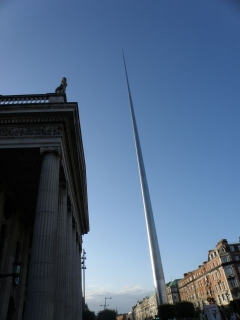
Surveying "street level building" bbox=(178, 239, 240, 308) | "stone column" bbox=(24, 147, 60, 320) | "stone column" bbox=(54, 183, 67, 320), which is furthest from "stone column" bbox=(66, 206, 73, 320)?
"street level building" bbox=(178, 239, 240, 308)

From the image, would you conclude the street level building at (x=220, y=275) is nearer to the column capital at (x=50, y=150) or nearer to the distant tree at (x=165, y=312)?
the distant tree at (x=165, y=312)

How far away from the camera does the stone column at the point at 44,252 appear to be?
11742 millimetres

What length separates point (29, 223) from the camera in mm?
26172

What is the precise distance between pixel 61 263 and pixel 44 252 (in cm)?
502

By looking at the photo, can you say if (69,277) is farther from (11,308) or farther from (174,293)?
(174,293)

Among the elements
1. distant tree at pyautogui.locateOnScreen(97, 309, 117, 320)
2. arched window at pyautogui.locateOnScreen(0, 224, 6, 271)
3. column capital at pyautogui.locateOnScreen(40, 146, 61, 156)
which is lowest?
arched window at pyautogui.locateOnScreen(0, 224, 6, 271)

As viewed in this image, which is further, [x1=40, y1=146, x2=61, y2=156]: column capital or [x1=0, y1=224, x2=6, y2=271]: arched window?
[x1=0, y1=224, x2=6, y2=271]: arched window

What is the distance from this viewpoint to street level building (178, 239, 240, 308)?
266 ft

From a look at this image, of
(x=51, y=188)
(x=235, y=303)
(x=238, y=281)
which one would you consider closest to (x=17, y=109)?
(x=51, y=188)

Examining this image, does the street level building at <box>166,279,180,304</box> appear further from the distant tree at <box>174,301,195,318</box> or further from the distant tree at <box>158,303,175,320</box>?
the distant tree at <box>158,303,175,320</box>

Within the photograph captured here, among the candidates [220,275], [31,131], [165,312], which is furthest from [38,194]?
[220,275]

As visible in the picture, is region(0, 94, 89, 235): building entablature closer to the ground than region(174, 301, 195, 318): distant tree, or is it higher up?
higher up

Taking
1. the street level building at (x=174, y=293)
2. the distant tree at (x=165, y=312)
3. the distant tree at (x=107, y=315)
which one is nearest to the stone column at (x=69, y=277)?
the distant tree at (x=165, y=312)

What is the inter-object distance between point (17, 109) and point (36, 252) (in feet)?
29.1
